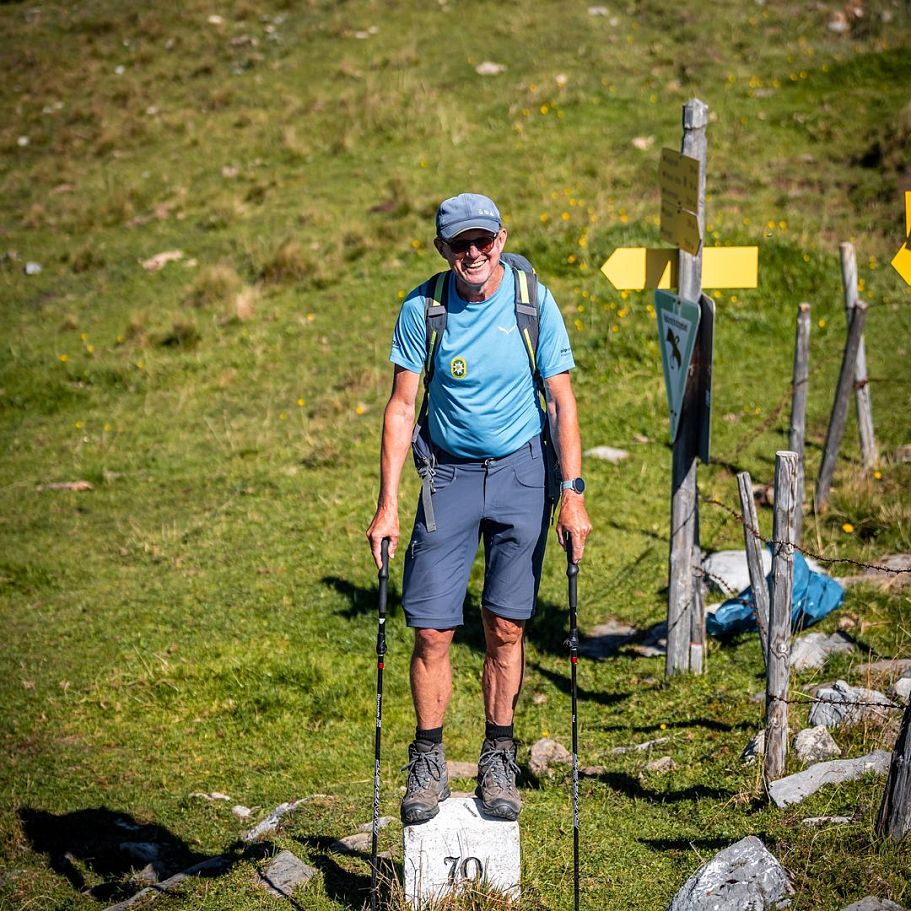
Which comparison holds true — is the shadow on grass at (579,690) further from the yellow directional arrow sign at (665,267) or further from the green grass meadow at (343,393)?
the yellow directional arrow sign at (665,267)

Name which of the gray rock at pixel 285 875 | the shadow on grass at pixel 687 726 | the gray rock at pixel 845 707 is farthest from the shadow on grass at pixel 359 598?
the gray rock at pixel 845 707

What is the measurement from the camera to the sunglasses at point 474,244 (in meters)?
4.46

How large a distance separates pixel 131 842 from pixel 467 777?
1.77 m

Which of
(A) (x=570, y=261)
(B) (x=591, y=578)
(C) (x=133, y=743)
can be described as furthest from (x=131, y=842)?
(A) (x=570, y=261)

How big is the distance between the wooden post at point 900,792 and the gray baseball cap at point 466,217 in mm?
2507

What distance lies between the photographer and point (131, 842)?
230 inches

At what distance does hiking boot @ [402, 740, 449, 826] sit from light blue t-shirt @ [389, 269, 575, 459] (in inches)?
49.2

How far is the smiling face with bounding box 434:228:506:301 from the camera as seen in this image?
4.46 meters

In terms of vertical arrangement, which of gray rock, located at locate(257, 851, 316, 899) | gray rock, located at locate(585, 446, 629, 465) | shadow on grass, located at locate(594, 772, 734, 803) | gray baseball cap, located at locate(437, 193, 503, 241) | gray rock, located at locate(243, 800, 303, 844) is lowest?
gray rock, located at locate(243, 800, 303, 844)

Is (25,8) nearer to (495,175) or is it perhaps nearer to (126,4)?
(126,4)

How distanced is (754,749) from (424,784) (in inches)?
75.0

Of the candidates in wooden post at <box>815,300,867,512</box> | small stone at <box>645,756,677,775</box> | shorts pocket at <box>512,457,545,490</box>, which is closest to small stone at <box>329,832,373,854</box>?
small stone at <box>645,756,677,775</box>

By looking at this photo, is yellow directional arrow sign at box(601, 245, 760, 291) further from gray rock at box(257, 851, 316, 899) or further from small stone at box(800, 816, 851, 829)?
gray rock at box(257, 851, 316, 899)

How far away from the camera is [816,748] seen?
5.45 metres
